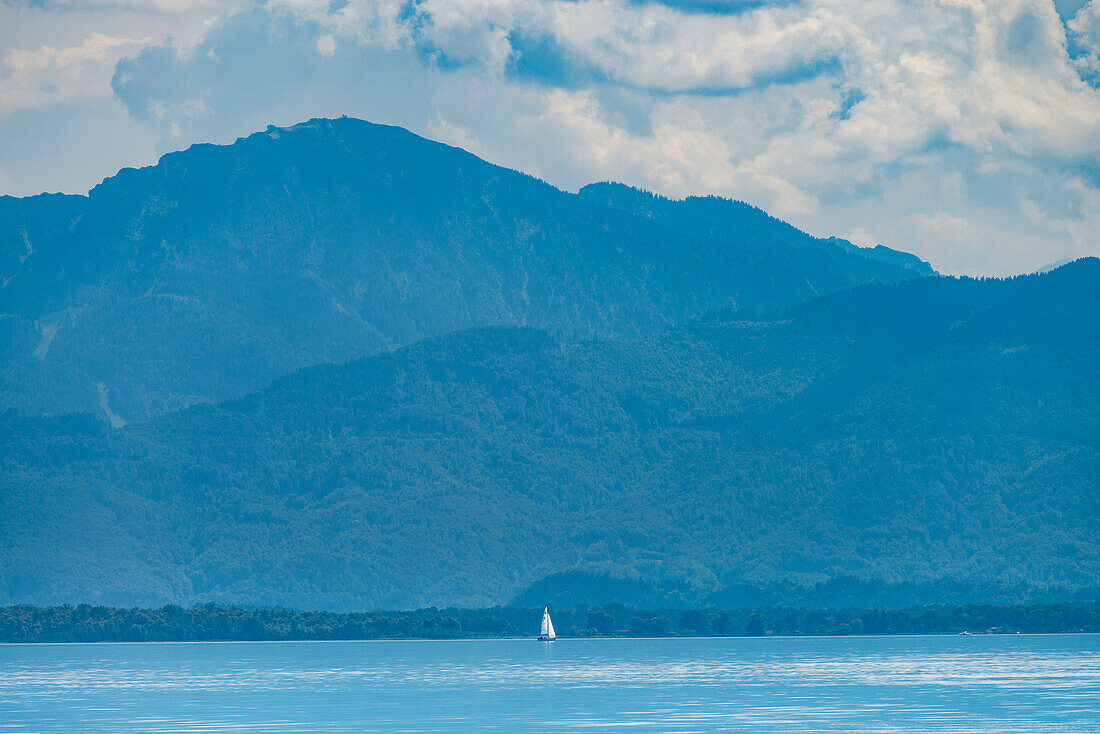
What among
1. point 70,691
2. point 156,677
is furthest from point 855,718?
point 156,677

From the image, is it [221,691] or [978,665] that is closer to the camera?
[221,691]

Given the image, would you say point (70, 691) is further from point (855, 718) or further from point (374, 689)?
point (855, 718)

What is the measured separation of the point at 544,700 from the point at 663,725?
29154mm

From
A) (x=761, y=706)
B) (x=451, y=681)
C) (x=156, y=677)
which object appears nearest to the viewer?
(x=761, y=706)

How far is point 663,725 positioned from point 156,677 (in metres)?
92.5

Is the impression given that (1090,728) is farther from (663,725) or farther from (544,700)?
(544,700)

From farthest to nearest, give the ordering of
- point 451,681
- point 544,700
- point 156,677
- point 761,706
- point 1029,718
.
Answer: point 156,677, point 451,681, point 544,700, point 761,706, point 1029,718

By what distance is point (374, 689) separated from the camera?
532 feet

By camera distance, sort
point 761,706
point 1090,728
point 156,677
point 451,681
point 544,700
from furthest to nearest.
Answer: point 156,677, point 451,681, point 544,700, point 761,706, point 1090,728

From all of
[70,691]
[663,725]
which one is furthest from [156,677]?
[663,725]

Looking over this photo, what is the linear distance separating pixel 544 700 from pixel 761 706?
1966cm

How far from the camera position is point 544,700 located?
472ft

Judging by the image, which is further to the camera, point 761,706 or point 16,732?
point 761,706

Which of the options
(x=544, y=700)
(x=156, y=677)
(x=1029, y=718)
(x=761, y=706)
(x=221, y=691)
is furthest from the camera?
(x=156, y=677)
